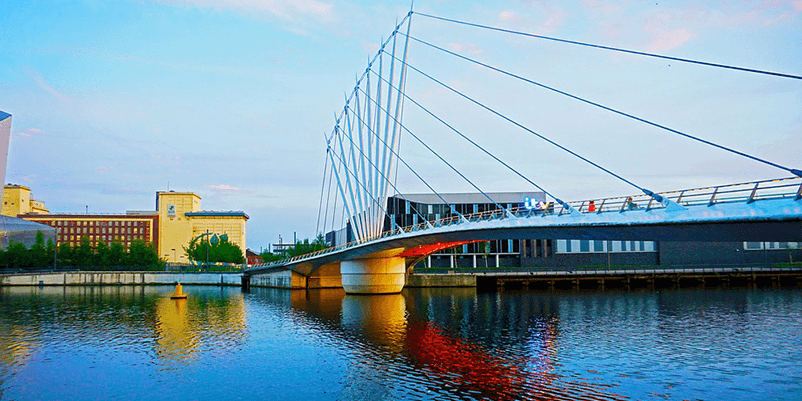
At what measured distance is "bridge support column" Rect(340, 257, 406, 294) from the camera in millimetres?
74562

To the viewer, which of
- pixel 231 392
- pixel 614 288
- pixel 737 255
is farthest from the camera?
pixel 737 255

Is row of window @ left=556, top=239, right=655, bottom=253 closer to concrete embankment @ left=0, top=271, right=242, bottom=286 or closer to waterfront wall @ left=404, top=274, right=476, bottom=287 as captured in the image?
waterfront wall @ left=404, top=274, right=476, bottom=287

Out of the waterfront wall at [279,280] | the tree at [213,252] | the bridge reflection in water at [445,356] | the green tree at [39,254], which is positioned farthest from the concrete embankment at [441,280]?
the green tree at [39,254]

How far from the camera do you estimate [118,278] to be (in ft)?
363

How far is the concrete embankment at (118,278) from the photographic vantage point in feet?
343

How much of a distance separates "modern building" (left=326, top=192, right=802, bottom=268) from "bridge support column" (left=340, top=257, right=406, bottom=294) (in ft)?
101

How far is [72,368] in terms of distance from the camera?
29562 mm

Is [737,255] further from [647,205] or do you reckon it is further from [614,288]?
[647,205]

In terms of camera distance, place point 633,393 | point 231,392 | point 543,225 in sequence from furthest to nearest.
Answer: point 543,225 < point 231,392 < point 633,393

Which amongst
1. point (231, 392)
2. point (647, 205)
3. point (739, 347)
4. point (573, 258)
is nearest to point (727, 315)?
point (739, 347)

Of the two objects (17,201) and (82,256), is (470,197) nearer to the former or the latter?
(82,256)

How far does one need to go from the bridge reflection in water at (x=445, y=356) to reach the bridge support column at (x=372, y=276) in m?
17.4

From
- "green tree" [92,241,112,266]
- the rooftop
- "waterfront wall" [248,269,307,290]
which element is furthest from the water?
"green tree" [92,241,112,266]

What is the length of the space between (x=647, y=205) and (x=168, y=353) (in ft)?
79.4
